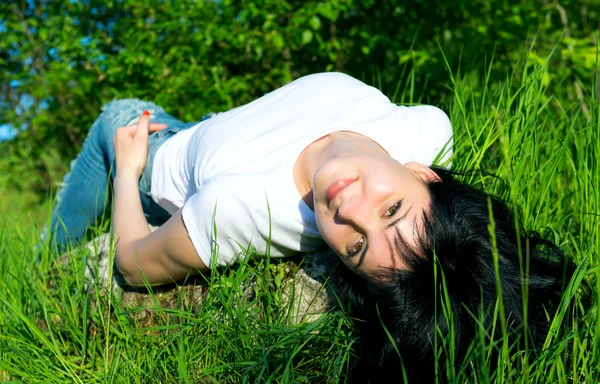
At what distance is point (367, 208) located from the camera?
1938 mm

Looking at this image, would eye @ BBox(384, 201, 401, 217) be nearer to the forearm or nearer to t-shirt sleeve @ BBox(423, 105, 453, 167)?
t-shirt sleeve @ BBox(423, 105, 453, 167)

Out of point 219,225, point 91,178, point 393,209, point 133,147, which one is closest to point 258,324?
point 219,225

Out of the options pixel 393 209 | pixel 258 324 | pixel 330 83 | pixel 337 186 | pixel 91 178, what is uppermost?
pixel 330 83

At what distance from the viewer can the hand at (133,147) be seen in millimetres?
2904

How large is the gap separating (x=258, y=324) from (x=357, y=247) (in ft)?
1.41

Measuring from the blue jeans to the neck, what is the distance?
990 mm

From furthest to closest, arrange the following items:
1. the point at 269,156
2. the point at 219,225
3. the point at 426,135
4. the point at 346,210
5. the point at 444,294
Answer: the point at 426,135 < the point at 269,156 < the point at 219,225 < the point at 346,210 < the point at 444,294

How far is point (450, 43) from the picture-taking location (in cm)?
439

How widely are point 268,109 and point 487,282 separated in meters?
1.21

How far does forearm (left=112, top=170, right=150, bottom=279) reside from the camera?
98.0 inches

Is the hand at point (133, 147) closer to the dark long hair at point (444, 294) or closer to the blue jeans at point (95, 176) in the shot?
the blue jeans at point (95, 176)

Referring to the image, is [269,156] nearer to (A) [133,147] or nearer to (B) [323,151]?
(B) [323,151]

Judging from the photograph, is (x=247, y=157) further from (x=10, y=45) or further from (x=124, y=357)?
A: (x=10, y=45)

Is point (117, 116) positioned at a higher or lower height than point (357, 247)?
higher
